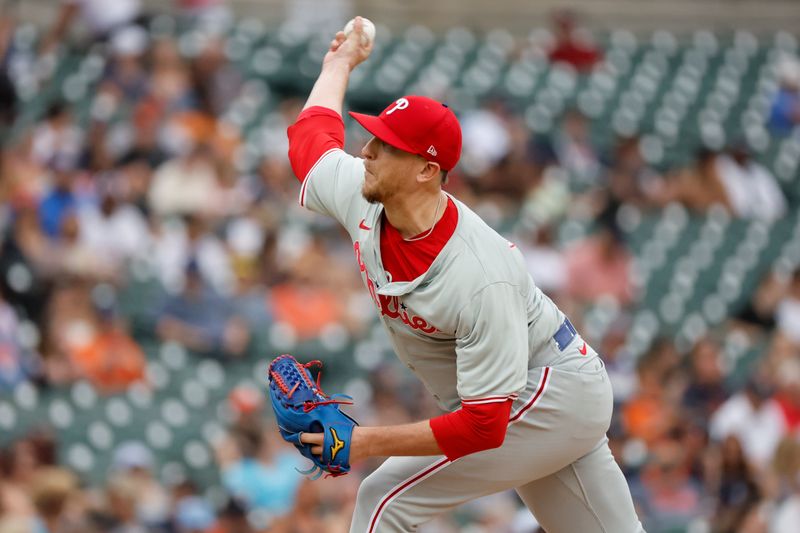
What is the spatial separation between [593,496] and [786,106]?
33.7 ft

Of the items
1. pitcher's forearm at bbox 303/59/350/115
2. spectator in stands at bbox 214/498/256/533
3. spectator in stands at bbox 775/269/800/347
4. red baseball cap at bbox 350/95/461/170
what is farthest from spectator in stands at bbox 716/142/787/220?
red baseball cap at bbox 350/95/461/170

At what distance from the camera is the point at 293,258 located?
367 inches

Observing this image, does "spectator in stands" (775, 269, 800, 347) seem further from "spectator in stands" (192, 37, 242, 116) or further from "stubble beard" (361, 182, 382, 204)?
"stubble beard" (361, 182, 382, 204)

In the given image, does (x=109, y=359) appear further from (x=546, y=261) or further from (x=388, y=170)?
(x=388, y=170)

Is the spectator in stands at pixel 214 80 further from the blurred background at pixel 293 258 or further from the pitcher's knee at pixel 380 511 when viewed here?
the pitcher's knee at pixel 380 511

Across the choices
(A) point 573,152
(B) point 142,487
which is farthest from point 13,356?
(A) point 573,152

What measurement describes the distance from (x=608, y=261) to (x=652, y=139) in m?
2.79

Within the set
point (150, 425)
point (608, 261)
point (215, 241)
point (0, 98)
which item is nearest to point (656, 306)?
point (608, 261)

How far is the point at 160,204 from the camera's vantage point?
9.41 meters

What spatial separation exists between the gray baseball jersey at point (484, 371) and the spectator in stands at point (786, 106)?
32.8ft

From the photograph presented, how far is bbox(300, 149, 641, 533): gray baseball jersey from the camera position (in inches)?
139

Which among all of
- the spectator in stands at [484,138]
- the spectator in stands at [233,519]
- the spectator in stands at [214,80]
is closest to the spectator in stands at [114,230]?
the spectator in stands at [214,80]

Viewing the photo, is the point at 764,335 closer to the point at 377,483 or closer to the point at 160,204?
the point at 160,204

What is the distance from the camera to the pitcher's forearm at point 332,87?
13.8ft
